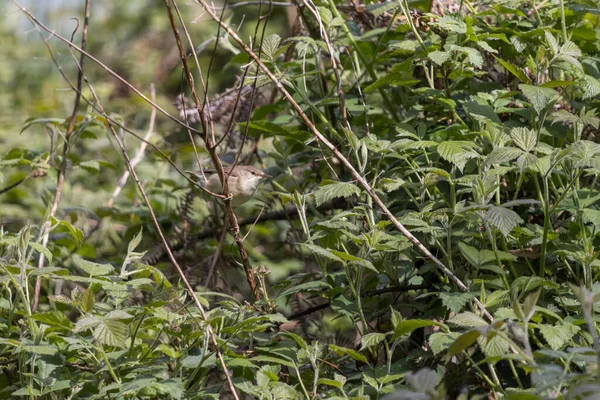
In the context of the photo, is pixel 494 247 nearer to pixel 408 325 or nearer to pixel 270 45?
pixel 408 325

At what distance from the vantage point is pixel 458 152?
2.25 m

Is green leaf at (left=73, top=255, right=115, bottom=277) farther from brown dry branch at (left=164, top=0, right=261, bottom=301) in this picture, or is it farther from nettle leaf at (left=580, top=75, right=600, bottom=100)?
nettle leaf at (left=580, top=75, right=600, bottom=100)

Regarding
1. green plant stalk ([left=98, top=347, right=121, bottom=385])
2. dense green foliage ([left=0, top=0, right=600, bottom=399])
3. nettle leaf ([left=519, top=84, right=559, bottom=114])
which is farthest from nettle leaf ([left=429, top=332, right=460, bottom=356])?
green plant stalk ([left=98, top=347, right=121, bottom=385])

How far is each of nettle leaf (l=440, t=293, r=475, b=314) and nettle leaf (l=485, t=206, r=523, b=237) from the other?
0.26m

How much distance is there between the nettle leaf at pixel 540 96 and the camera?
7.30 ft

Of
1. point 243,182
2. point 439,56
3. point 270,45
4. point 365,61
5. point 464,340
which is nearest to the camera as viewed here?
point 464,340

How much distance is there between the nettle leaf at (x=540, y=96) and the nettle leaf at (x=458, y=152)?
0.70 ft

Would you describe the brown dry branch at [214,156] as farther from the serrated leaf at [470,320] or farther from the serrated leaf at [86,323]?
the serrated leaf at [470,320]

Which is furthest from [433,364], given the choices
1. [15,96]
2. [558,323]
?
[15,96]

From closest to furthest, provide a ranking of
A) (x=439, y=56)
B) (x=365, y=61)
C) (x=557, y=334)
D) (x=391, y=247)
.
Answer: (x=557, y=334) < (x=391, y=247) < (x=439, y=56) < (x=365, y=61)

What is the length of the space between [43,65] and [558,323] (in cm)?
593

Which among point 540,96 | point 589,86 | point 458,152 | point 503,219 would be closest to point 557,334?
point 503,219

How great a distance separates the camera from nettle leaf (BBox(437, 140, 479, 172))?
221 cm

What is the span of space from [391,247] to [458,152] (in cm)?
33
